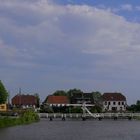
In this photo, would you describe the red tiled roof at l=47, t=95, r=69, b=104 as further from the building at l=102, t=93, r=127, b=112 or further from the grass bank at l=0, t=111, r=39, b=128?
the grass bank at l=0, t=111, r=39, b=128

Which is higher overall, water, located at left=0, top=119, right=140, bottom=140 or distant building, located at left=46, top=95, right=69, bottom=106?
distant building, located at left=46, top=95, right=69, bottom=106

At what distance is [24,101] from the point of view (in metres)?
192

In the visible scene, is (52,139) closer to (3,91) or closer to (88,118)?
(3,91)

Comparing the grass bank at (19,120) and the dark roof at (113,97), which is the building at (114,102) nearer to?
the dark roof at (113,97)

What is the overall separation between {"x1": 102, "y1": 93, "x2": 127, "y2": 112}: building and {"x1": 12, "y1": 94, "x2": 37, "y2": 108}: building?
85.1 ft

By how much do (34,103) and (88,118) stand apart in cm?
5875

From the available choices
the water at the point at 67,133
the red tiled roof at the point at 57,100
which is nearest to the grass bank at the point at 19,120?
the water at the point at 67,133

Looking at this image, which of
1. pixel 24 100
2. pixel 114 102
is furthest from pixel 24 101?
pixel 114 102

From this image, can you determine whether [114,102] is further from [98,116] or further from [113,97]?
[98,116]

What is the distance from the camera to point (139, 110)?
170375 millimetres

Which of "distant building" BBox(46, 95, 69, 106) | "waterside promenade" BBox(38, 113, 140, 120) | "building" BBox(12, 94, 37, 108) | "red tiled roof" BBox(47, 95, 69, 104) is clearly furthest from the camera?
"building" BBox(12, 94, 37, 108)

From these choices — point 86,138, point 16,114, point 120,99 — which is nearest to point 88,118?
point 16,114

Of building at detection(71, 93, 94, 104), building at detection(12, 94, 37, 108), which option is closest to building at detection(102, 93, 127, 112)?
building at detection(71, 93, 94, 104)

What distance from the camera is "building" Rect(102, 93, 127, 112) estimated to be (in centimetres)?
19012
